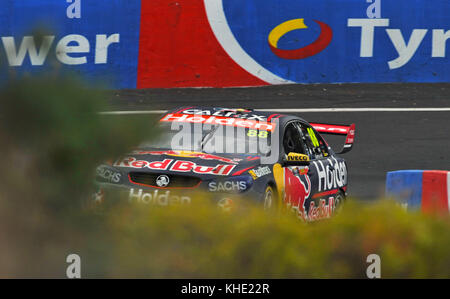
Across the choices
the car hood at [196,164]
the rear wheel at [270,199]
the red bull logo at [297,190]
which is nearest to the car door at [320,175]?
the red bull logo at [297,190]

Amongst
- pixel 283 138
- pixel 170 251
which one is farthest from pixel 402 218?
pixel 283 138

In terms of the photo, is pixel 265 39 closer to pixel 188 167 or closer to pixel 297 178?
pixel 297 178

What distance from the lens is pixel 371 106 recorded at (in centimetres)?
1711

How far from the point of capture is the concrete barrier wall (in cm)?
1711

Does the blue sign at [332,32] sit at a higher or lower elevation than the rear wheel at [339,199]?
higher

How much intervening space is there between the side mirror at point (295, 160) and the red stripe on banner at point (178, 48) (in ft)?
28.8

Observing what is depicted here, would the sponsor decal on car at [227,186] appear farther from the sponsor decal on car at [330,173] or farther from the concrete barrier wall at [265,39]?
the concrete barrier wall at [265,39]

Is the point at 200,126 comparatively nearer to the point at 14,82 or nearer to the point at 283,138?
the point at 283,138

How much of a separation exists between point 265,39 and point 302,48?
2.47ft

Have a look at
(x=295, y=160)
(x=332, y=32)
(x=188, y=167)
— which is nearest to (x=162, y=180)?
(x=188, y=167)

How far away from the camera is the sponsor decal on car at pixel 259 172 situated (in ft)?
26.5

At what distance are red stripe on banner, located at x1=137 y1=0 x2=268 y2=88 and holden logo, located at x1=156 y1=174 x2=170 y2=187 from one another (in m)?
9.46
